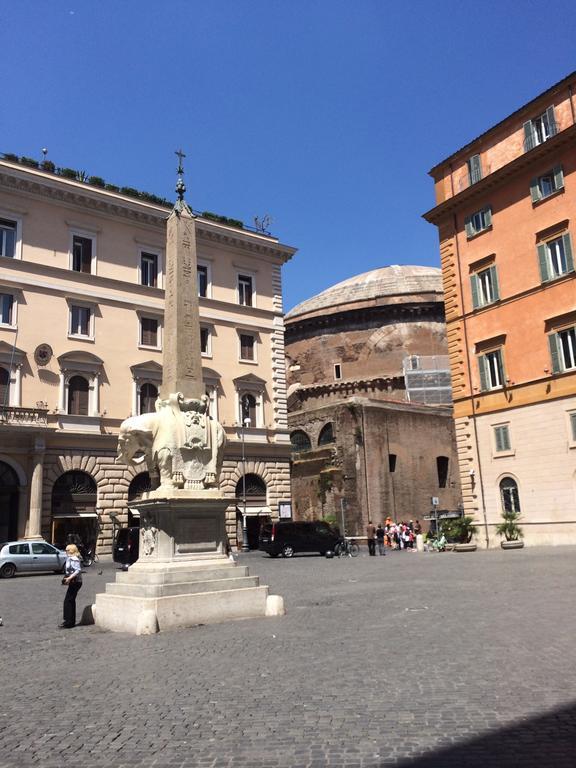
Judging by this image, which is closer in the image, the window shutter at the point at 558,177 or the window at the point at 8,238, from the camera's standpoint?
the window shutter at the point at 558,177

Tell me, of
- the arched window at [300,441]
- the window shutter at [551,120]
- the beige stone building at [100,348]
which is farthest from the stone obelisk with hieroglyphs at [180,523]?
the arched window at [300,441]

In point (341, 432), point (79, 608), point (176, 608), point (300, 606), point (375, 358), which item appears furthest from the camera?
point (375, 358)

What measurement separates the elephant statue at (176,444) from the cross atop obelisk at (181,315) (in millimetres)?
337

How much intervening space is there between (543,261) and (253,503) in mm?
15514

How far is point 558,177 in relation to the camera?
2231 centimetres

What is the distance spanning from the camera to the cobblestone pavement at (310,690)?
13.5 feet

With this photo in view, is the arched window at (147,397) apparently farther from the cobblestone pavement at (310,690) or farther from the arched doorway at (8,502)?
the cobblestone pavement at (310,690)

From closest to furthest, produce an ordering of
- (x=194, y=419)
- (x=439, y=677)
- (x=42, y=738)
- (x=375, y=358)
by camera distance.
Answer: (x=42, y=738) < (x=439, y=677) < (x=194, y=419) < (x=375, y=358)

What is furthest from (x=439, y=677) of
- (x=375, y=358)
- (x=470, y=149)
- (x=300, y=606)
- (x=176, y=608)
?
(x=375, y=358)

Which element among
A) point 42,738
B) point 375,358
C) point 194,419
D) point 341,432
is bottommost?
point 42,738

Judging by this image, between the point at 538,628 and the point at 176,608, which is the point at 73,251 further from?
the point at 538,628

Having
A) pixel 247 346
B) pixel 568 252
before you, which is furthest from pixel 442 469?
pixel 568 252

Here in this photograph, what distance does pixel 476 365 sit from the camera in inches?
981

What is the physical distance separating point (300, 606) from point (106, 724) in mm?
6255
